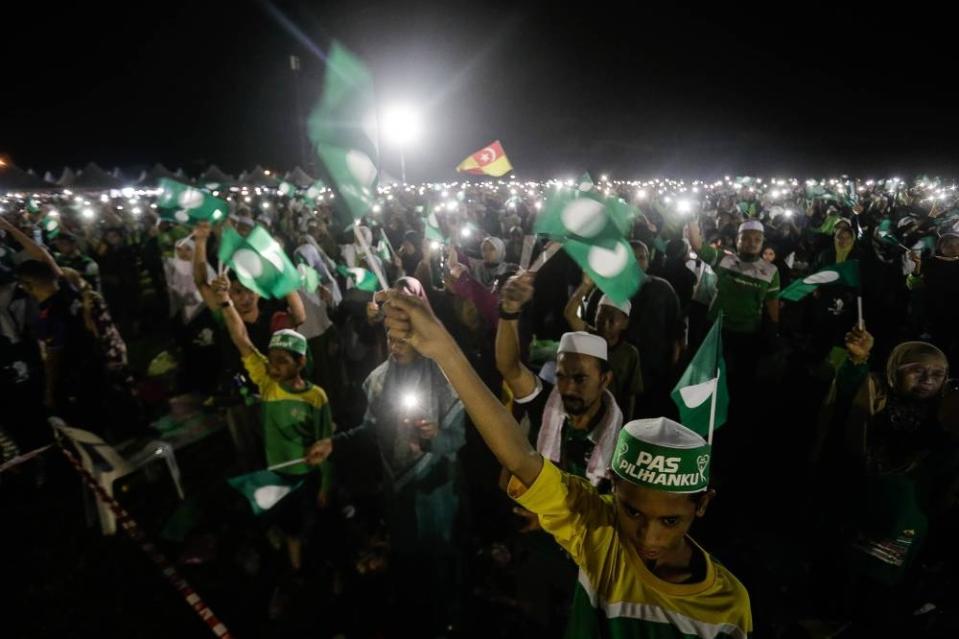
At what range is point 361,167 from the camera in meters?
2.21

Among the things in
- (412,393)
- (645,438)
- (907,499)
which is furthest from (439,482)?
(907,499)

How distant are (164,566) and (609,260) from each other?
12.1ft

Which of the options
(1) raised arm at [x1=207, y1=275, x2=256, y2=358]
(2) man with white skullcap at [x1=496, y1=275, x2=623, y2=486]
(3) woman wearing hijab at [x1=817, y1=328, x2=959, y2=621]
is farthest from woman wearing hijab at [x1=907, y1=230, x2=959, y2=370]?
(1) raised arm at [x1=207, y1=275, x2=256, y2=358]

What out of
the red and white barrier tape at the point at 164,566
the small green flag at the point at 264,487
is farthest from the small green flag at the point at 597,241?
the red and white barrier tape at the point at 164,566

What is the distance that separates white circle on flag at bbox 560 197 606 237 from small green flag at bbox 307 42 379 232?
1046mm

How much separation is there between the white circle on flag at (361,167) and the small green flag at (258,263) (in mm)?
2250

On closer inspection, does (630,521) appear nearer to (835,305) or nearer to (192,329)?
(192,329)

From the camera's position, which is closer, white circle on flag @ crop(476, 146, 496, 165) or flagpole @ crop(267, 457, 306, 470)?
flagpole @ crop(267, 457, 306, 470)

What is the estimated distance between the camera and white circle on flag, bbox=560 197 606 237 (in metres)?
2.70

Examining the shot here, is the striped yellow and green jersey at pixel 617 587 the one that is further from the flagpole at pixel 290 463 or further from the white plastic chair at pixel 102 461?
the white plastic chair at pixel 102 461

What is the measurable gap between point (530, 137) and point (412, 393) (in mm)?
80261

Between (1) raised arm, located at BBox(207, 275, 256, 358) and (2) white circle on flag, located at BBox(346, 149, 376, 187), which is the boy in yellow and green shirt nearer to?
(1) raised arm, located at BBox(207, 275, 256, 358)

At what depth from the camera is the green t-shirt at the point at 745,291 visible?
591 cm

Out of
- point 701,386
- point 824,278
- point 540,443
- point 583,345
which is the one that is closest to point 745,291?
point 824,278
